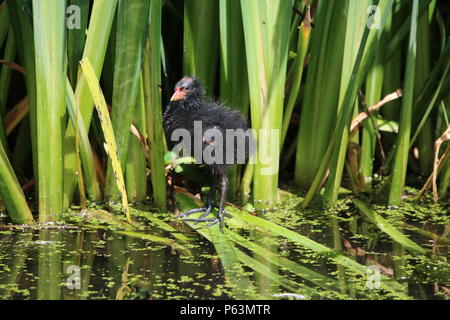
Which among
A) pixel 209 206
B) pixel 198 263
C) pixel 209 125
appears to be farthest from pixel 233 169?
pixel 198 263

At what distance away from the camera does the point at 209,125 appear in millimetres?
3699

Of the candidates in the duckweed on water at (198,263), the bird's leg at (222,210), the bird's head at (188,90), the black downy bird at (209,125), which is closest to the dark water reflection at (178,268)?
the duckweed on water at (198,263)

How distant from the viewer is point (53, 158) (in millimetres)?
3412

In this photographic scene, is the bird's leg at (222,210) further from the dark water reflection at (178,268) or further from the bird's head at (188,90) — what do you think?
the bird's head at (188,90)

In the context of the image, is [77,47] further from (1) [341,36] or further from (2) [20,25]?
(1) [341,36]

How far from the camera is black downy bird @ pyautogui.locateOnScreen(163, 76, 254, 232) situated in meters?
3.67

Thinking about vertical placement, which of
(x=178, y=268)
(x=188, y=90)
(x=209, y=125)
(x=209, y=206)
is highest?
(x=188, y=90)

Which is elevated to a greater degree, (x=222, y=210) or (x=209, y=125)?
(x=209, y=125)

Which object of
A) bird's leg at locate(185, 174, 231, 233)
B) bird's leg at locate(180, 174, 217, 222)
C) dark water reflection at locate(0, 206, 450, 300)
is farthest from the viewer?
bird's leg at locate(180, 174, 217, 222)

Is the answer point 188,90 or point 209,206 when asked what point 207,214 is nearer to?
point 209,206

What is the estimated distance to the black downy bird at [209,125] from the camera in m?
3.67

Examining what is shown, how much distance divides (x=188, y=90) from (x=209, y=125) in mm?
212

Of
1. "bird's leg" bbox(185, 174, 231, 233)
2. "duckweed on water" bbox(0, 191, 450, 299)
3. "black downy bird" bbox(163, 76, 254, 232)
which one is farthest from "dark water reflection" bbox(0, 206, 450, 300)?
"black downy bird" bbox(163, 76, 254, 232)

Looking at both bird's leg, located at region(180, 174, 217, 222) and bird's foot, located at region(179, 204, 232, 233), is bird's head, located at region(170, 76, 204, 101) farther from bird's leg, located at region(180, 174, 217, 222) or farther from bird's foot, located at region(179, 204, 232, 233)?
bird's foot, located at region(179, 204, 232, 233)
